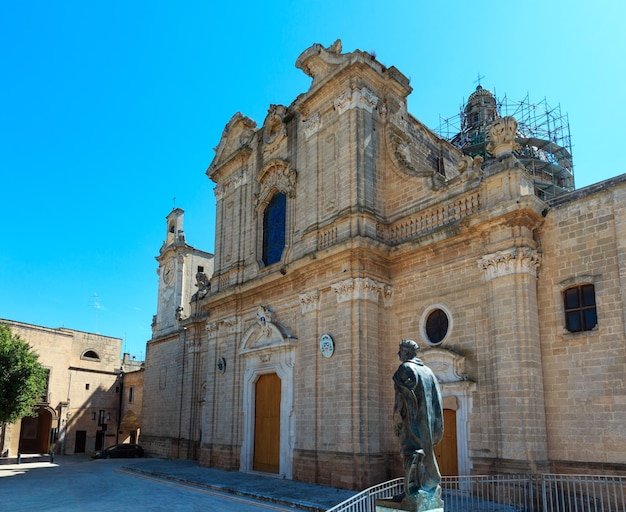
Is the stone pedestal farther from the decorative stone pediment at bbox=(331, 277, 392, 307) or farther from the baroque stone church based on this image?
the decorative stone pediment at bbox=(331, 277, 392, 307)

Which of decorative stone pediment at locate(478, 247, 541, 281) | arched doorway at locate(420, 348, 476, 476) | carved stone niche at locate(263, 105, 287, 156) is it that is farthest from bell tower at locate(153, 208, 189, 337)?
decorative stone pediment at locate(478, 247, 541, 281)

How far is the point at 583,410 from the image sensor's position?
36.3 ft

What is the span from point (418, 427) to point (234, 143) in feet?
60.1

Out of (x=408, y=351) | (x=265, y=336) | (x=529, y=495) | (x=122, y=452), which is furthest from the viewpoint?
(x=122, y=452)

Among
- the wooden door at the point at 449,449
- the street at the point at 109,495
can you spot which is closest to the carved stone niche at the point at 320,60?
the wooden door at the point at 449,449

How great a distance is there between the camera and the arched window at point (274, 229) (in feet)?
63.5

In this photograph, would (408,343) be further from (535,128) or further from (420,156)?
(535,128)

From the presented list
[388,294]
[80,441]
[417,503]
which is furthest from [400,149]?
[80,441]

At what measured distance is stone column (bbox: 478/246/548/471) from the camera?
36.6 feet

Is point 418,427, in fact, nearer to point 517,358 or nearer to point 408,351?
point 408,351

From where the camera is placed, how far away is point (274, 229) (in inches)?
779

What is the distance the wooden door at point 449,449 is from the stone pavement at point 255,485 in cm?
221

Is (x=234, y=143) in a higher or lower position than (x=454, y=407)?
higher

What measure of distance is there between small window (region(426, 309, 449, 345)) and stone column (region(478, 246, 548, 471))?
5.15ft
